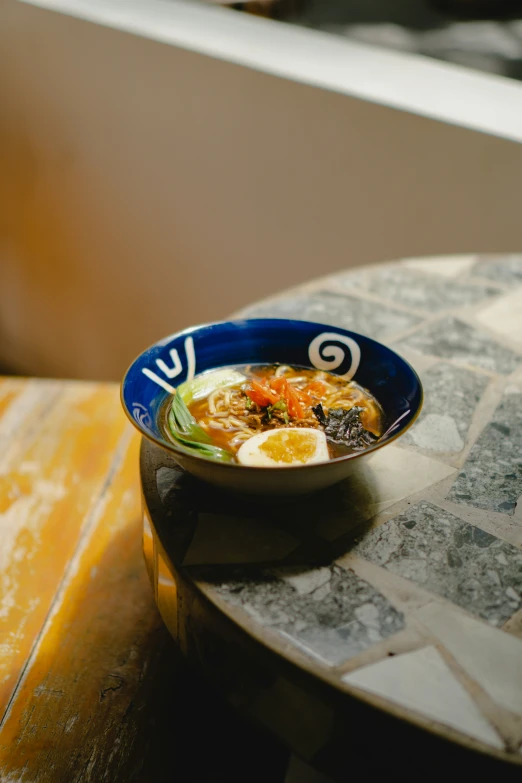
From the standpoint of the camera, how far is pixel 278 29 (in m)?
3.13

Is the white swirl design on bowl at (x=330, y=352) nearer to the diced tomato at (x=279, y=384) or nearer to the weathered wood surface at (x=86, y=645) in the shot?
the diced tomato at (x=279, y=384)

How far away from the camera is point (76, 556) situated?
1609 mm

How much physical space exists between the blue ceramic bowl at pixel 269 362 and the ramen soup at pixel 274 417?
0.09 feet

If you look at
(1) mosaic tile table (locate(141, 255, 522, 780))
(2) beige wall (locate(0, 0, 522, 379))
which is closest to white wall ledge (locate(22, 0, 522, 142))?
(2) beige wall (locate(0, 0, 522, 379))

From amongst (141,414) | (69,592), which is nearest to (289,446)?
(141,414)

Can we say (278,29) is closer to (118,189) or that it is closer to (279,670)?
(118,189)

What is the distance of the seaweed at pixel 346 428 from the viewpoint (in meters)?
1.01

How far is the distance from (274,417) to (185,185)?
8.17 ft

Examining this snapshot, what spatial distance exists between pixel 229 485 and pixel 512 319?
40.0 inches

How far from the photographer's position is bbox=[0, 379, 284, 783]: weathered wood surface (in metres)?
1.12

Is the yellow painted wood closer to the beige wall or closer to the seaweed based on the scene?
the seaweed

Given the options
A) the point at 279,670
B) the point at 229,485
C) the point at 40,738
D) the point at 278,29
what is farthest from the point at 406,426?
the point at 278,29

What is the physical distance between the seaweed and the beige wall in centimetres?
186

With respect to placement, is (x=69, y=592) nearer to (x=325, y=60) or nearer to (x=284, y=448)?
(x=284, y=448)
